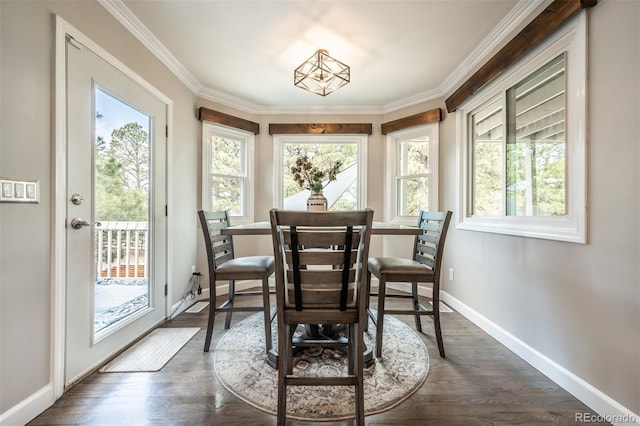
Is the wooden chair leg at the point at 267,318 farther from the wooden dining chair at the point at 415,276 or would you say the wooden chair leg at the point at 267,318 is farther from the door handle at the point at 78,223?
the door handle at the point at 78,223

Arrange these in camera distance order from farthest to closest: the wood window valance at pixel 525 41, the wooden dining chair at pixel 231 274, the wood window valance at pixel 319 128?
the wood window valance at pixel 319 128
the wooden dining chair at pixel 231 274
the wood window valance at pixel 525 41

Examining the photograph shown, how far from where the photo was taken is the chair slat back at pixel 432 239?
1.83m

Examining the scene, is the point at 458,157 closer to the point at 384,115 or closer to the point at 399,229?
the point at 384,115

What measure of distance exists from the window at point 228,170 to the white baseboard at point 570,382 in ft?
9.23

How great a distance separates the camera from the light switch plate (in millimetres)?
1145

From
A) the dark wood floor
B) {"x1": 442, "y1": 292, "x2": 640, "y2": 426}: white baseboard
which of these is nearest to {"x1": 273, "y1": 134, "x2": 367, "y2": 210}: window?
{"x1": 442, "y1": 292, "x2": 640, "y2": 426}: white baseboard

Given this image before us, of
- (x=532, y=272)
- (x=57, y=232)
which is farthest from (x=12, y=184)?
(x=532, y=272)

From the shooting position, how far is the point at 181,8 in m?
1.80

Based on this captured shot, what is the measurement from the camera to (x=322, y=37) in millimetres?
2082

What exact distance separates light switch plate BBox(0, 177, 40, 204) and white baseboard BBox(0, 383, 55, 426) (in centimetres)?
94

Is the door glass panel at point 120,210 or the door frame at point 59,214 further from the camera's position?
the door glass panel at point 120,210

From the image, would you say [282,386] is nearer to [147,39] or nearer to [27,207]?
[27,207]

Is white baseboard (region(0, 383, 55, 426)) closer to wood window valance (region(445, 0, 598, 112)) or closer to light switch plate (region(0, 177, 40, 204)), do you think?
light switch plate (region(0, 177, 40, 204))

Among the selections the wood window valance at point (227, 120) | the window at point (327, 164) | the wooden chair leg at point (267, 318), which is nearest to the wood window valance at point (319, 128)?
the window at point (327, 164)
